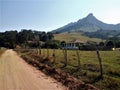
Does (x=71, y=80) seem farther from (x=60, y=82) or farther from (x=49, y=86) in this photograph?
(x=49, y=86)

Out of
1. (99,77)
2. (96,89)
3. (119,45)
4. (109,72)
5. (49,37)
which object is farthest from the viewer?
(49,37)

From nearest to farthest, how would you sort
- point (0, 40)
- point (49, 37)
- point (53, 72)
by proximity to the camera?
point (53, 72)
point (0, 40)
point (49, 37)

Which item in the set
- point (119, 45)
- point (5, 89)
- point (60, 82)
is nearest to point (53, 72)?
point (60, 82)

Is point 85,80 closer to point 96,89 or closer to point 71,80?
point 71,80

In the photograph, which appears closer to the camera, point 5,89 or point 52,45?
point 5,89

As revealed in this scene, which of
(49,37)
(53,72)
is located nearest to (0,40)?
(49,37)

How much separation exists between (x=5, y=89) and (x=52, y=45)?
8899cm

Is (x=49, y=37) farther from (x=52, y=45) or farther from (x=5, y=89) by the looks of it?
(x=5, y=89)

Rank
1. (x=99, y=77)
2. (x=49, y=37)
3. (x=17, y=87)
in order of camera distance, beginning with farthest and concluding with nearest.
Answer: (x=49, y=37)
(x=99, y=77)
(x=17, y=87)

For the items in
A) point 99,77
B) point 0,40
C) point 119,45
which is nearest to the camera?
point 99,77

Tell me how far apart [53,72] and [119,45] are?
79.0m

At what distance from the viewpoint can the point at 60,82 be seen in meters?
15.6

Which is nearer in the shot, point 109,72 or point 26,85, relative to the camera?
point 26,85

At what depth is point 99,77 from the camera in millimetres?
15281
